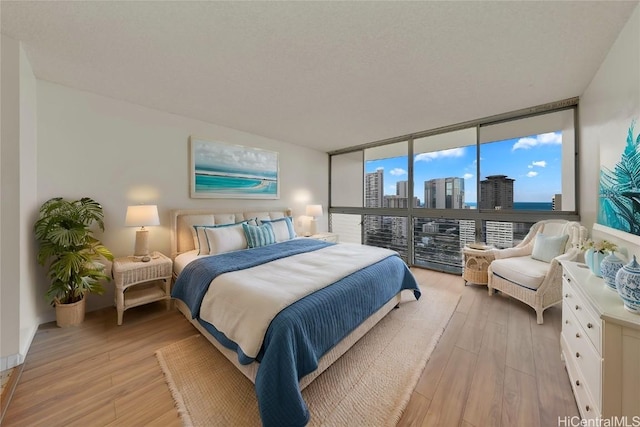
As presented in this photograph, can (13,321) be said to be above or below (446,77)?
below

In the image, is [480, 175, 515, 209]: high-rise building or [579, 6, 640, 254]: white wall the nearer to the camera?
[579, 6, 640, 254]: white wall

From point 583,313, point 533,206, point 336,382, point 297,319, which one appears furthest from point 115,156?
point 533,206

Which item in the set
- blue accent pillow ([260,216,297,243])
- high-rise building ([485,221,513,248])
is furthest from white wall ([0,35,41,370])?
high-rise building ([485,221,513,248])

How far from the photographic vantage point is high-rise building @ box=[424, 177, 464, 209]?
3930 mm

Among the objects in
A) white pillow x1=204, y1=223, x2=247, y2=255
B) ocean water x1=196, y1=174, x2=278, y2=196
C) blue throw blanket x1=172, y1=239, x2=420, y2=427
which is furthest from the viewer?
ocean water x1=196, y1=174, x2=278, y2=196

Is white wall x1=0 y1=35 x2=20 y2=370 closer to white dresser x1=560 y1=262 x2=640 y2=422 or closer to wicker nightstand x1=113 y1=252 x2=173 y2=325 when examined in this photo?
wicker nightstand x1=113 y1=252 x2=173 y2=325

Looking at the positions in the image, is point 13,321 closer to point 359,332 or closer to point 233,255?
point 233,255

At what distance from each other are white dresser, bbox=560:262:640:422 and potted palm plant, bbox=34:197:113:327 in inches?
144

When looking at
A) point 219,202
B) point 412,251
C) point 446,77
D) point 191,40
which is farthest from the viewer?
point 412,251

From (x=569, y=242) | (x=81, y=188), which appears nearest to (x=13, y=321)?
(x=81, y=188)

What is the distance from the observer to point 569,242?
2.72 meters

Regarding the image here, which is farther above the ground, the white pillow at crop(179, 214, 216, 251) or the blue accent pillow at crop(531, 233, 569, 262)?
the white pillow at crop(179, 214, 216, 251)

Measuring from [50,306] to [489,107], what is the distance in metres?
5.54

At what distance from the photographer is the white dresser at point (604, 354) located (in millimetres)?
1031
